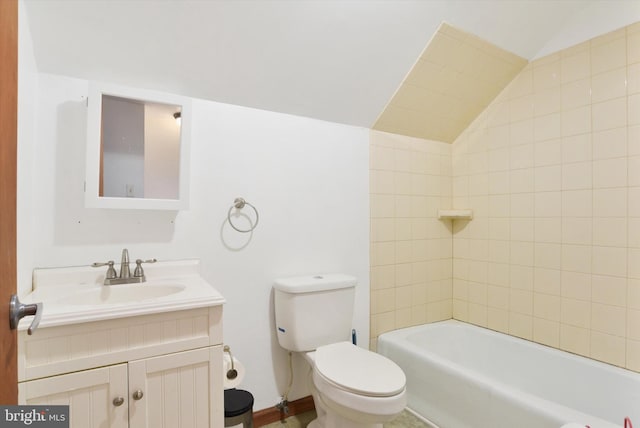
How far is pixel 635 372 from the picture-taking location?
166cm

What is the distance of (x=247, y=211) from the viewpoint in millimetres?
1802

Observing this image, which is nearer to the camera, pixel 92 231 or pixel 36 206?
pixel 36 206

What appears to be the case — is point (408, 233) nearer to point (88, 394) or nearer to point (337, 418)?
point (337, 418)

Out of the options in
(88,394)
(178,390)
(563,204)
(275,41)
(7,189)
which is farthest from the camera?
(563,204)

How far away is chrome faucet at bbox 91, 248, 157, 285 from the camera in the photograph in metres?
1.37

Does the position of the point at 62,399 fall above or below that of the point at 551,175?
below

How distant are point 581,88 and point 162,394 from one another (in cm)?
258

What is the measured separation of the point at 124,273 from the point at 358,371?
1.12m

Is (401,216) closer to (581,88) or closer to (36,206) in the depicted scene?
(581,88)

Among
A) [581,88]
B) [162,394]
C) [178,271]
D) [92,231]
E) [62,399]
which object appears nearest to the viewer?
[62,399]

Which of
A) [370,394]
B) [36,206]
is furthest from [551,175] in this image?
[36,206]

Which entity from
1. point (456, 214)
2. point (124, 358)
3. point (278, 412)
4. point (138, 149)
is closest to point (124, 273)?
point (124, 358)

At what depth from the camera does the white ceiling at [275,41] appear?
4.36ft

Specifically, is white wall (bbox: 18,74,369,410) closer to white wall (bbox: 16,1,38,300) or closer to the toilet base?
white wall (bbox: 16,1,38,300)
